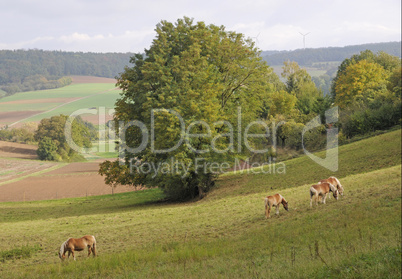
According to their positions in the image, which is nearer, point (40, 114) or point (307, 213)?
point (307, 213)

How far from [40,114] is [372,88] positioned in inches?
4853

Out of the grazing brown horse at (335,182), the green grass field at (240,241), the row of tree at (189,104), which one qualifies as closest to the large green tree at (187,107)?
the row of tree at (189,104)

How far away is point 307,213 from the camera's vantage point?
20359mm

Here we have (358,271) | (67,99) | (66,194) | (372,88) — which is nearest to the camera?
(358,271)

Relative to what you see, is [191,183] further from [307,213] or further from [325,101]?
[325,101]

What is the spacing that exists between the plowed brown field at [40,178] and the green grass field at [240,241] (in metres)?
35.7

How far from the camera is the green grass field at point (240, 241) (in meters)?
11.1

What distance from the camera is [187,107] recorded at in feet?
120

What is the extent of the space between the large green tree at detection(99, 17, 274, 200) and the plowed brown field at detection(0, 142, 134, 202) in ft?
85.6

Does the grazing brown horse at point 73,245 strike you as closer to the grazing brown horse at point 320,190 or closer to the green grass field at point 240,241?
the green grass field at point 240,241

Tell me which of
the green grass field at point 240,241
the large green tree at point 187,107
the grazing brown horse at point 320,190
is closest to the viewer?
the green grass field at point 240,241

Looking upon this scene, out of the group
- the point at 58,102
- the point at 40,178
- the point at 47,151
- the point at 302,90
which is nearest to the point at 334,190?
the point at 40,178

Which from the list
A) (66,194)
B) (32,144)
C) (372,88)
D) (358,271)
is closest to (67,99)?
(32,144)

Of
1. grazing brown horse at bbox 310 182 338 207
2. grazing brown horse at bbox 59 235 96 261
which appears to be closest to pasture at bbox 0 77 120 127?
grazing brown horse at bbox 310 182 338 207
